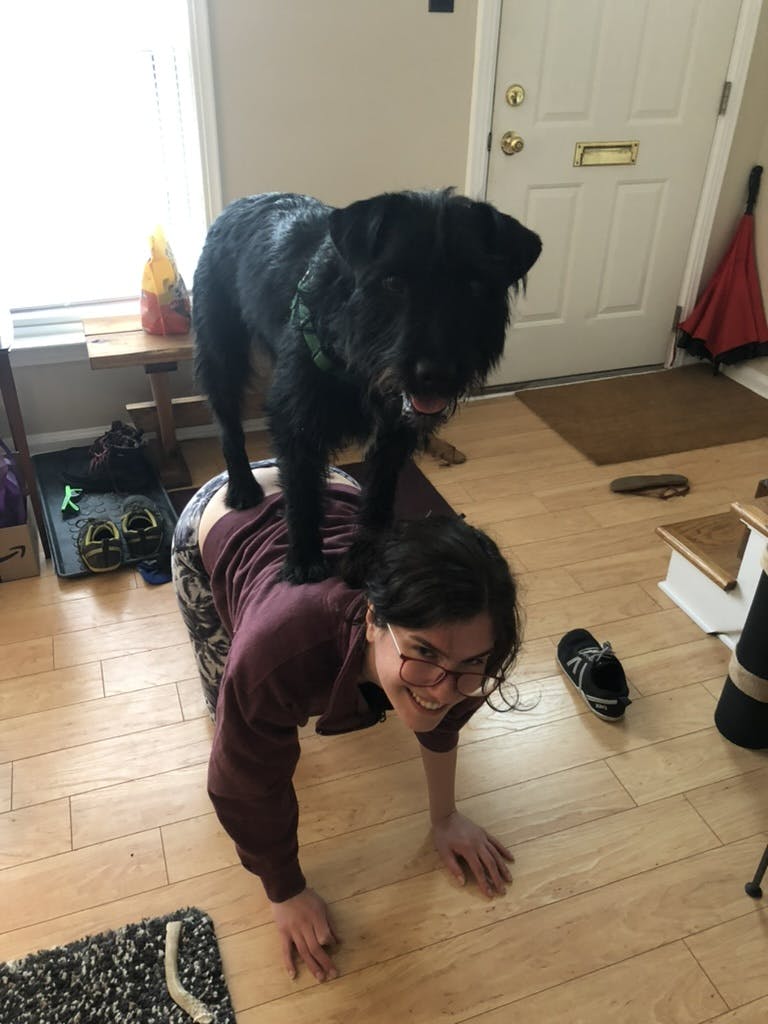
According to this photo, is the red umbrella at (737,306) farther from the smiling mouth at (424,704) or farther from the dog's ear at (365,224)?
the smiling mouth at (424,704)

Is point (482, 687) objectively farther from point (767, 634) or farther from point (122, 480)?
point (122, 480)

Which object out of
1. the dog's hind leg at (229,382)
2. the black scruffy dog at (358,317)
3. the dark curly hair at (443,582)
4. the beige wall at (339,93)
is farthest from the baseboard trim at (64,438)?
the dark curly hair at (443,582)

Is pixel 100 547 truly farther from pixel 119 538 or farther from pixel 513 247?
pixel 513 247

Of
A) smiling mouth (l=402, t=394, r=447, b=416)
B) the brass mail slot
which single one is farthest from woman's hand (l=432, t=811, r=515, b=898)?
the brass mail slot

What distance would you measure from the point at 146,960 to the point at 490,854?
2.03 feet

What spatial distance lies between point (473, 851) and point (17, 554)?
4.89 ft

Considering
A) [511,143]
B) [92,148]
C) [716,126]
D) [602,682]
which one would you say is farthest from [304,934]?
[716,126]

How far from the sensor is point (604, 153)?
304 cm

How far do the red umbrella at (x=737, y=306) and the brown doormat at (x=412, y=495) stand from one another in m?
1.58

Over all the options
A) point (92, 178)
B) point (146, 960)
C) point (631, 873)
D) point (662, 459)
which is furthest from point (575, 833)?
point (92, 178)

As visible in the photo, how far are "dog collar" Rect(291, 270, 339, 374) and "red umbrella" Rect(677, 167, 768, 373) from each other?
8.68ft

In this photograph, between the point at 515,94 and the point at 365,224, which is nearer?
the point at 365,224

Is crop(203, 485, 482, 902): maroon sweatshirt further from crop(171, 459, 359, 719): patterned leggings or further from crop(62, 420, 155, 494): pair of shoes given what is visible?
crop(62, 420, 155, 494): pair of shoes

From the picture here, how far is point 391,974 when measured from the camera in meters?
1.29
